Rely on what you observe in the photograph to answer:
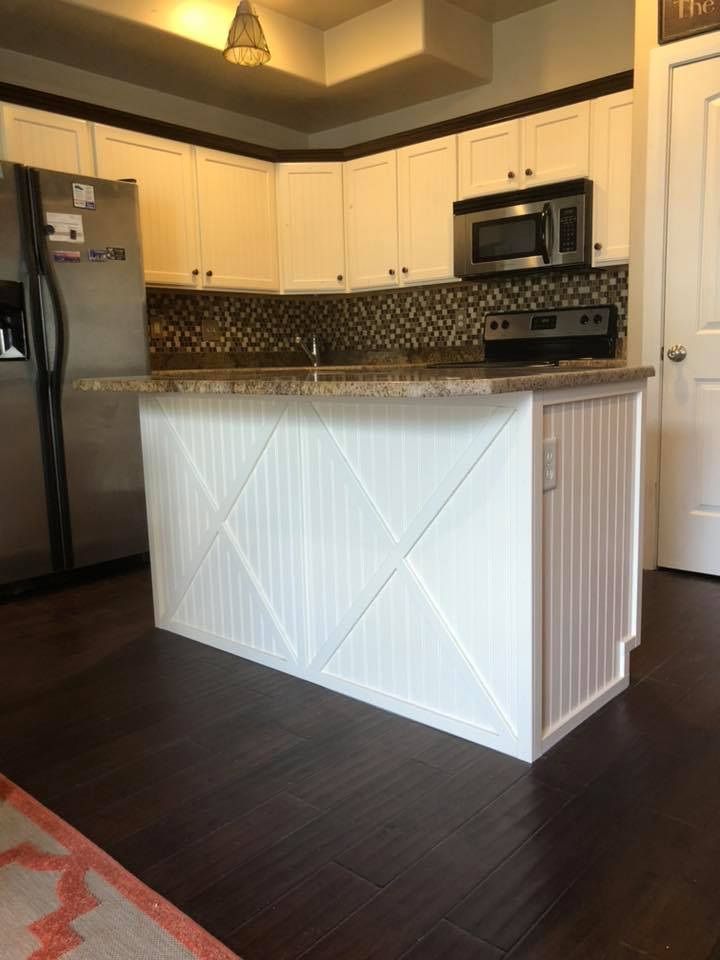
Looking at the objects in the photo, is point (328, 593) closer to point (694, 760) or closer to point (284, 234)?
point (694, 760)

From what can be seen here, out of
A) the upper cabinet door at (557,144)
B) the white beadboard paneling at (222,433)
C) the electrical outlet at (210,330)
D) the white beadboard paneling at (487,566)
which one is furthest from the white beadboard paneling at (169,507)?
the upper cabinet door at (557,144)

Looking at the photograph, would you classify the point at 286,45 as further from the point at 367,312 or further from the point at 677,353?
the point at 677,353

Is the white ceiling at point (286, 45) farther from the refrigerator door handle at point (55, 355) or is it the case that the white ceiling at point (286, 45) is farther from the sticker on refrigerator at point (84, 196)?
the refrigerator door handle at point (55, 355)

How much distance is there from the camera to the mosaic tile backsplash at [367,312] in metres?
4.12

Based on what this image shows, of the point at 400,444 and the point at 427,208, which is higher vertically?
the point at 427,208

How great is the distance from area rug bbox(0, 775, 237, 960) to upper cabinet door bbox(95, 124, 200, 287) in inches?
121

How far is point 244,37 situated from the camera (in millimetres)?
2824

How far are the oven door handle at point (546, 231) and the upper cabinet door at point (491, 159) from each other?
11.1 inches

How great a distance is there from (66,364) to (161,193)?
4.04 ft

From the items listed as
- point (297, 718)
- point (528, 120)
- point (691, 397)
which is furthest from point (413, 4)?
point (297, 718)

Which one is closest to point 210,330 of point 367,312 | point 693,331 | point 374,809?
point 367,312

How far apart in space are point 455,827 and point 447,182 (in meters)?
3.51

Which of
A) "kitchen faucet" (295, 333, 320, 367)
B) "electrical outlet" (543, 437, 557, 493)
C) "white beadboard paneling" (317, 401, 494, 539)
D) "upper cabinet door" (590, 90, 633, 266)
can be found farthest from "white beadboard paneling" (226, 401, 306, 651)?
"kitchen faucet" (295, 333, 320, 367)

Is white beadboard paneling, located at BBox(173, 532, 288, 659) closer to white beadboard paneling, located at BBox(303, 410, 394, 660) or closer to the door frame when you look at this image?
white beadboard paneling, located at BBox(303, 410, 394, 660)
